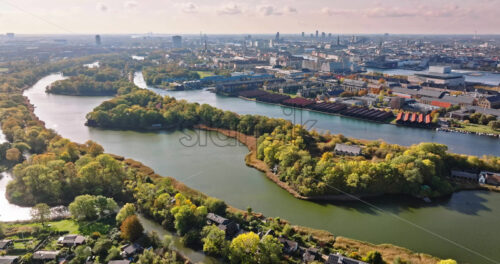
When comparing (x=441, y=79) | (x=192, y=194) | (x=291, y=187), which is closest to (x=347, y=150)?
(x=291, y=187)

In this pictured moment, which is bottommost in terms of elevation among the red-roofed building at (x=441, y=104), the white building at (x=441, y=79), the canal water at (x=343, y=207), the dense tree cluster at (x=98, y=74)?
the canal water at (x=343, y=207)

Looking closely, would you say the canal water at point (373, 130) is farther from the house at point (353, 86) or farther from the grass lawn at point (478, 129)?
the house at point (353, 86)

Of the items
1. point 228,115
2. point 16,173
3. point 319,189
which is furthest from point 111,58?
point 319,189

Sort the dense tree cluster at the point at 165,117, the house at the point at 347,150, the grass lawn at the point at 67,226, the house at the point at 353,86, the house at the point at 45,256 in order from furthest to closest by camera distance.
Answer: the house at the point at 353,86, the dense tree cluster at the point at 165,117, the house at the point at 347,150, the grass lawn at the point at 67,226, the house at the point at 45,256

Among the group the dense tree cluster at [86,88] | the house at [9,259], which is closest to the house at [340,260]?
the house at [9,259]

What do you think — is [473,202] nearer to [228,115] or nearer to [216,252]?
[216,252]

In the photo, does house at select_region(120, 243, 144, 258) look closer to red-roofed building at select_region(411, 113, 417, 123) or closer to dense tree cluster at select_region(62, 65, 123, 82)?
red-roofed building at select_region(411, 113, 417, 123)

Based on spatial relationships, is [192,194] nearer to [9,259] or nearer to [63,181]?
[63,181]

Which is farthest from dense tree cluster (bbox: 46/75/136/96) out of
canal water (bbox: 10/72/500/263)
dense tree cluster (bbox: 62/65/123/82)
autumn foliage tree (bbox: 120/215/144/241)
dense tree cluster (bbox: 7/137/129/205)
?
autumn foliage tree (bbox: 120/215/144/241)
